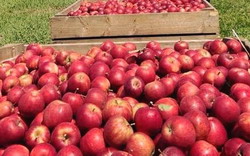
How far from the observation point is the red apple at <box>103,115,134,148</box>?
6.41 feet

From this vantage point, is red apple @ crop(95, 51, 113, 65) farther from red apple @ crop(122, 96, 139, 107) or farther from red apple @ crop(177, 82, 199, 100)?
red apple @ crop(177, 82, 199, 100)

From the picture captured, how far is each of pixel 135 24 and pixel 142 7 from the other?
1.40 metres

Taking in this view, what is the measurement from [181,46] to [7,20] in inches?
351

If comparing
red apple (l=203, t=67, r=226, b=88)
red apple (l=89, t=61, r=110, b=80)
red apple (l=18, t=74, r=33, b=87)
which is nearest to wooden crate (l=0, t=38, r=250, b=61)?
red apple (l=18, t=74, r=33, b=87)

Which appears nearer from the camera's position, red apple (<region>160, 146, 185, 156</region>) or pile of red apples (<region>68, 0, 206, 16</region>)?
red apple (<region>160, 146, 185, 156</region>)

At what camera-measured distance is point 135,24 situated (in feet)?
18.4

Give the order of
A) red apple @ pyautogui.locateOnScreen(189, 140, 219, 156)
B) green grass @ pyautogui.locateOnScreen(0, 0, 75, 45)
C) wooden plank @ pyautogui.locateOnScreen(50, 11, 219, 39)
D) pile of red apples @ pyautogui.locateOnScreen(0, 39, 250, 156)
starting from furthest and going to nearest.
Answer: green grass @ pyautogui.locateOnScreen(0, 0, 75, 45)
wooden plank @ pyautogui.locateOnScreen(50, 11, 219, 39)
pile of red apples @ pyautogui.locateOnScreen(0, 39, 250, 156)
red apple @ pyautogui.locateOnScreen(189, 140, 219, 156)

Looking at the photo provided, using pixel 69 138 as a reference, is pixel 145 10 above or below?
below

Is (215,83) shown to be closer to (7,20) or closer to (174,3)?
(174,3)

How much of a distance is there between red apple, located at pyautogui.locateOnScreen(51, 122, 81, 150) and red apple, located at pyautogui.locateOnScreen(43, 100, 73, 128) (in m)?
0.09

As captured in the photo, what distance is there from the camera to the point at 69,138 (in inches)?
81.2

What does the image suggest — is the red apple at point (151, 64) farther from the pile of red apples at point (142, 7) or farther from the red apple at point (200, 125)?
the pile of red apples at point (142, 7)

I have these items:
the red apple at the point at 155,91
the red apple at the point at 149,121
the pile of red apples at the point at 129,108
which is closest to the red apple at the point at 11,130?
the pile of red apples at the point at 129,108

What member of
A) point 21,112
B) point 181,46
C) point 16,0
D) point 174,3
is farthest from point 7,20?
point 21,112
